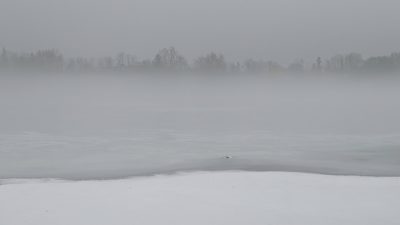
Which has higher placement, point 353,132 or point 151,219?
point 151,219

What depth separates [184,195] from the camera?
25.5 feet

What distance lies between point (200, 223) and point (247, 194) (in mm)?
1867

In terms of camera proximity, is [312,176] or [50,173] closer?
[312,176]

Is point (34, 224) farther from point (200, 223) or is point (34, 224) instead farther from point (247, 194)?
point (247, 194)

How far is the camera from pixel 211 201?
7367mm

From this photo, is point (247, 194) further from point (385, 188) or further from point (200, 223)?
point (385, 188)

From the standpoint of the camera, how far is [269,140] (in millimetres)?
18438

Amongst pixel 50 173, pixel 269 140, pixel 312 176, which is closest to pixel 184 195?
pixel 312 176

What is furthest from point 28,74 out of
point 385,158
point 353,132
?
point 385,158

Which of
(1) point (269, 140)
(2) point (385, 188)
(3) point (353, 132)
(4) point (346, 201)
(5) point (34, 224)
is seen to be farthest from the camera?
(3) point (353, 132)

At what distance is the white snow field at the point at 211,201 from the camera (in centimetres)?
638

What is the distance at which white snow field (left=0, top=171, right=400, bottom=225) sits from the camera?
251 inches

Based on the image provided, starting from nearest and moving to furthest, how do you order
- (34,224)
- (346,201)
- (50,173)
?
(34,224)
(346,201)
(50,173)

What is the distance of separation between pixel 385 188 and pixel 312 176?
5.64 feet
